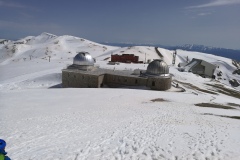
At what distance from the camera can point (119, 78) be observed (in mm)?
41969

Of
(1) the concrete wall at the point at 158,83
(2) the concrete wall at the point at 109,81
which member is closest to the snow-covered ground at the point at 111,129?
(1) the concrete wall at the point at 158,83

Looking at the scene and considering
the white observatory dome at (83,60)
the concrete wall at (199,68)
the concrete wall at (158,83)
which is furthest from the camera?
the concrete wall at (199,68)

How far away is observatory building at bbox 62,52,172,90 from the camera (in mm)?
40031

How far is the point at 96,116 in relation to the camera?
20.1 m

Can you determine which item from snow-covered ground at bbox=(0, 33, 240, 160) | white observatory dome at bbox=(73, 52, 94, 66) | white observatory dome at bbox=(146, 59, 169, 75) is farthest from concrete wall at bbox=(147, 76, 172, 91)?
white observatory dome at bbox=(73, 52, 94, 66)

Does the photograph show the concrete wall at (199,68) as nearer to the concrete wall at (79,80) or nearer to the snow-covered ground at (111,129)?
the concrete wall at (79,80)

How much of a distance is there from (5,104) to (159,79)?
80.3 ft

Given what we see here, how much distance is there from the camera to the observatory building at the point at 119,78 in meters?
40.0

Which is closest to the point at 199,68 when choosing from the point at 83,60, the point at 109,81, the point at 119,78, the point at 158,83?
the point at 158,83

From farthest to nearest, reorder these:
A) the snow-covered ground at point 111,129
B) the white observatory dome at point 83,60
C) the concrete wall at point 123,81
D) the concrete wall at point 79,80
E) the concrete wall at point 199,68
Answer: the concrete wall at point 199,68
the white observatory dome at point 83,60
the concrete wall at point 79,80
the concrete wall at point 123,81
the snow-covered ground at point 111,129

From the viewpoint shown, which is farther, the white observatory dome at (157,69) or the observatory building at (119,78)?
the white observatory dome at (157,69)

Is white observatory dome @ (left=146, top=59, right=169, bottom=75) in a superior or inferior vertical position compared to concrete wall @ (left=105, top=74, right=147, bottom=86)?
superior

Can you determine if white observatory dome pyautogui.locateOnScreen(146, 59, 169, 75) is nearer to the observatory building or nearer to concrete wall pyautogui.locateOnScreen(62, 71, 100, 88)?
the observatory building

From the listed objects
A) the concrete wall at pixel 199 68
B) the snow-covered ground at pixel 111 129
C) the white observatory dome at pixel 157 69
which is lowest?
the snow-covered ground at pixel 111 129
